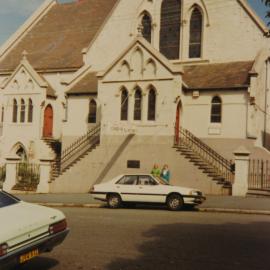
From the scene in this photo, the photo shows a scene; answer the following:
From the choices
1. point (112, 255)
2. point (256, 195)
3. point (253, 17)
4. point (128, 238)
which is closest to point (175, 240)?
point (128, 238)

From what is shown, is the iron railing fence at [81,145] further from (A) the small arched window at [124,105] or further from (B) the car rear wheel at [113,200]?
(B) the car rear wheel at [113,200]

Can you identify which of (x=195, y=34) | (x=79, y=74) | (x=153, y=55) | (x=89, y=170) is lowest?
(x=89, y=170)

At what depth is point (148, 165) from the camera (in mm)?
26156

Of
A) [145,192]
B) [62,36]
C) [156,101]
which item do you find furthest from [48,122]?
[145,192]

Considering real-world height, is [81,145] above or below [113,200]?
above

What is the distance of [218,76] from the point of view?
91.1ft

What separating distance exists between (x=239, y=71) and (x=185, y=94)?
3.28m

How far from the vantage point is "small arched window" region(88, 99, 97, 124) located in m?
31.8

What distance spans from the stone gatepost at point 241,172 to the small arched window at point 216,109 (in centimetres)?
564

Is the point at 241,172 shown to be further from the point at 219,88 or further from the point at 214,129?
the point at 219,88

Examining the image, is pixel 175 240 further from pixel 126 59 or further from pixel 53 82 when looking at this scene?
pixel 53 82

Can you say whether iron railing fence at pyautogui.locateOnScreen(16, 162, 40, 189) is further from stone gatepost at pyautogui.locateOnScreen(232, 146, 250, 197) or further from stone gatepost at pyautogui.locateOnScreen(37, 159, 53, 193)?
stone gatepost at pyautogui.locateOnScreen(232, 146, 250, 197)

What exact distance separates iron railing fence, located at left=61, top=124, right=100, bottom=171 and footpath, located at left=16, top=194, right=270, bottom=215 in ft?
21.8

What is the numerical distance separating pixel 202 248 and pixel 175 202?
782cm
